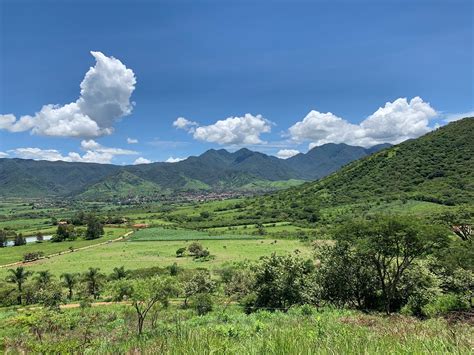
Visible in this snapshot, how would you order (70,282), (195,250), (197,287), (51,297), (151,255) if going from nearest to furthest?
1. (197,287)
2. (51,297)
3. (70,282)
4. (195,250)
5. (151,255)

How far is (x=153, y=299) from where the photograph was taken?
27906 mm

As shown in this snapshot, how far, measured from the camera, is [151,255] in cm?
8275

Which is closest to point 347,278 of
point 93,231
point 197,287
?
point 197,287

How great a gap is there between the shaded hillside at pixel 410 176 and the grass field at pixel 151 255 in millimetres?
71029

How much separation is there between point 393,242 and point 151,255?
65.8m

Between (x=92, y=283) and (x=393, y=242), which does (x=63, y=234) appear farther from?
(x=393, y=242)

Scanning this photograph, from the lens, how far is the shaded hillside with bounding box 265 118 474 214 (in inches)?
5394

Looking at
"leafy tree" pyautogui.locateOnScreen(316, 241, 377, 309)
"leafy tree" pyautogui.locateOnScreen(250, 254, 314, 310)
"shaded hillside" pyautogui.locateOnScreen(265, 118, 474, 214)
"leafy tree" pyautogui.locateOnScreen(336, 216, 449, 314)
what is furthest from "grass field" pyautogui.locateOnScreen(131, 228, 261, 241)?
"leafy tree" pyautogui.locateOnScreen(336, 216, 449, 314)

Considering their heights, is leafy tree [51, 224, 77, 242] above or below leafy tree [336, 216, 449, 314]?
below

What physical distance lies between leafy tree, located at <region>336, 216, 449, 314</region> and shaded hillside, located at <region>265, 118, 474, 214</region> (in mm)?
105075

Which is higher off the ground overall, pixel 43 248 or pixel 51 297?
pixel 51 297

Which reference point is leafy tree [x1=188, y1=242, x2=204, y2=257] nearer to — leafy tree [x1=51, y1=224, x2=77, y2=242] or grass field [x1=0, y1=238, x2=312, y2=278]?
grass field [x1=0, y1=238, x2=312, y2=278]

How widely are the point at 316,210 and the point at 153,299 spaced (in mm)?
127957

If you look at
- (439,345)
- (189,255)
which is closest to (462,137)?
(189,255)
